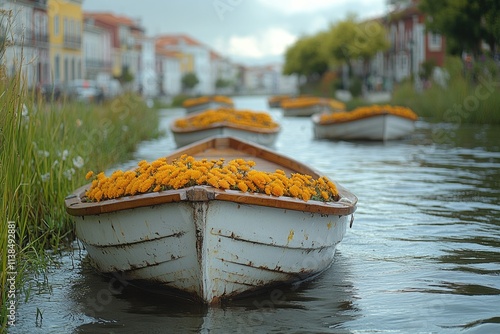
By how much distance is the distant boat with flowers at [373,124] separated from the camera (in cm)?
2409

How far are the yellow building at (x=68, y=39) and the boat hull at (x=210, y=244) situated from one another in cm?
6020

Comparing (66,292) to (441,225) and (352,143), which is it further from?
(352,143)

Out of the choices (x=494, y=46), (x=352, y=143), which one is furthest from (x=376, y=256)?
(x=494, y=46)

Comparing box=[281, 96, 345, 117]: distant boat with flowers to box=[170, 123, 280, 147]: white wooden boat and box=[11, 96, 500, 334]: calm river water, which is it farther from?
box=[11, 96, 500, 334]: calm river water

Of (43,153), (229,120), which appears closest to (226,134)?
(229,120)

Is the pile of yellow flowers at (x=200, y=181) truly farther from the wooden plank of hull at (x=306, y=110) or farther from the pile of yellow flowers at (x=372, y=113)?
the wooden plank of hull at (x=306, y=110)

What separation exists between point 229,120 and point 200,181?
14.1 meters

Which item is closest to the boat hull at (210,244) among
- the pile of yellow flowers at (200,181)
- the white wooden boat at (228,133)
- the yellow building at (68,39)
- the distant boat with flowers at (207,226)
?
the distant boat with flowers at (207,226)

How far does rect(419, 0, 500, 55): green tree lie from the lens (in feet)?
99.5

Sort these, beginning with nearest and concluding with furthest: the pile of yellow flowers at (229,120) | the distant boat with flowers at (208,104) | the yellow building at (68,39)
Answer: the pile of yellow flowers at (229,120) < the distant boat with flowers at (208,104) < the yellow building at (68,39)

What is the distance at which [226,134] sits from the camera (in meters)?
19.4

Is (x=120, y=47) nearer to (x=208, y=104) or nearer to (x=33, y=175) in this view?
(x=208, y=104)

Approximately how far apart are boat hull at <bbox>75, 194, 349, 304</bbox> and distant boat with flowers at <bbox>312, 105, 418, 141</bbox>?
1692 centimetres

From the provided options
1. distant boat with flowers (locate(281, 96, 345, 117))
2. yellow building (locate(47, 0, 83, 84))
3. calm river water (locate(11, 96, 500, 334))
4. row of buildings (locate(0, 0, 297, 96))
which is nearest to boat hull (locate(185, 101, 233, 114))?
row of buildings (locate(0, 0, 297, 96))
